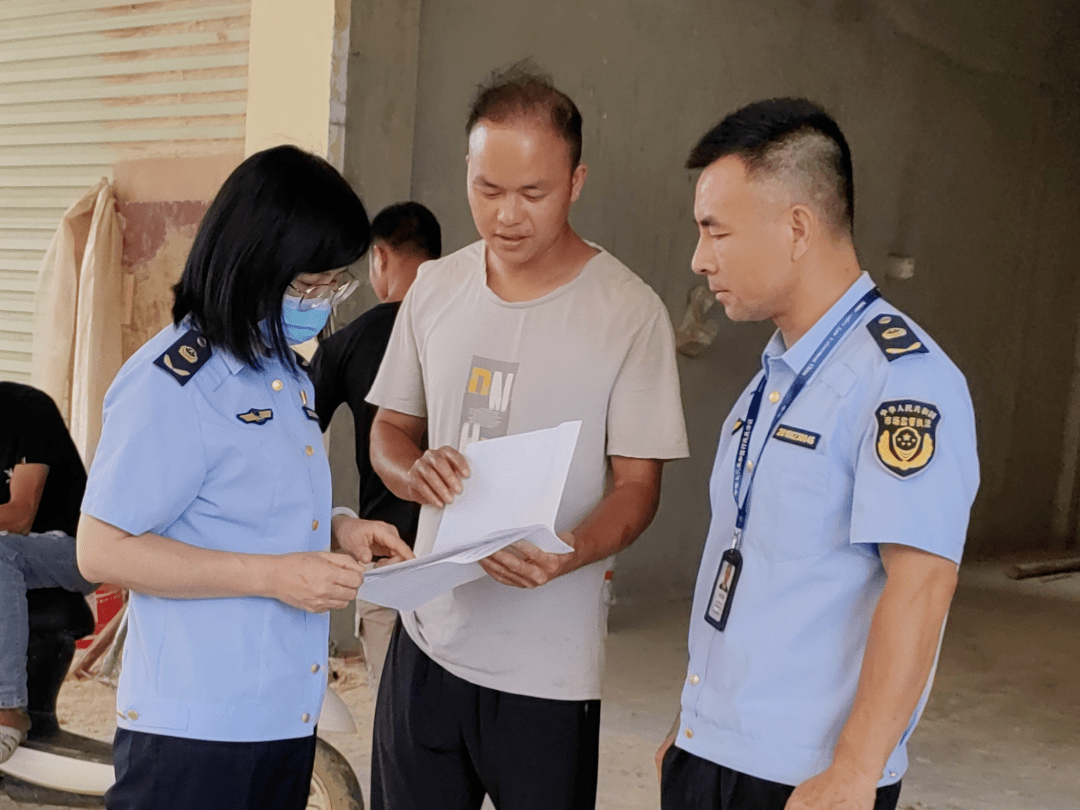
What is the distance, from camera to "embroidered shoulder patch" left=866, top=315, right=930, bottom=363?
139cm

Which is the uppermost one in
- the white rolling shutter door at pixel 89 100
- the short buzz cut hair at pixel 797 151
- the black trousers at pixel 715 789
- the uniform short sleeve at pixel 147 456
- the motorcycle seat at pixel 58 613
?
the white rolling shutter door at pixel 89 100

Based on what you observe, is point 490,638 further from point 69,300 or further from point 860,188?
point 860,188

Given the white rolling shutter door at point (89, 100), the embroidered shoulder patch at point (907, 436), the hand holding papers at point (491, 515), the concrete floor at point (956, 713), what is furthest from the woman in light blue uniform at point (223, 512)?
the white rolling shutter door at point (89, 100)

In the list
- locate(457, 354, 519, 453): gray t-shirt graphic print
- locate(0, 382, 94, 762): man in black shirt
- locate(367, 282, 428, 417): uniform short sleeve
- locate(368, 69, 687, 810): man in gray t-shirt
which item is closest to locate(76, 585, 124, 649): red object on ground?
locate(0, 382, 94, 762): man in black shirt

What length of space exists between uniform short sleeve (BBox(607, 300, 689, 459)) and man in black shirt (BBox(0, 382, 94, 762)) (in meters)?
1.69

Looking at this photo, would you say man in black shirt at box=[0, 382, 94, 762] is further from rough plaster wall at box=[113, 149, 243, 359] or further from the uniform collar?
the uniform collar

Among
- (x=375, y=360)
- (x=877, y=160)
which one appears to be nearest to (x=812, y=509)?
(x=375, y=360)

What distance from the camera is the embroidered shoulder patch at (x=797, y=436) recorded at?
1.44 metres

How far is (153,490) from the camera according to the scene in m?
1.46

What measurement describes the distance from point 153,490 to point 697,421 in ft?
16.9

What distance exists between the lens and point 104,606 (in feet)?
15.2

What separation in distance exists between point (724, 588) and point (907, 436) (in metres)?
0.35

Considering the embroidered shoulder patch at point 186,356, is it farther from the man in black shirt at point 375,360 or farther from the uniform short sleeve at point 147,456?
the man in black shirt at point 375,360

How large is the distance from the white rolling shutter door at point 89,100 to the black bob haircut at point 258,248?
11.8 feet
